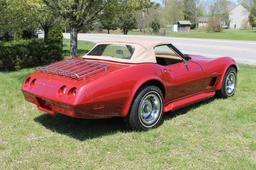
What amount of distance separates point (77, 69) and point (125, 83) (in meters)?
0.76

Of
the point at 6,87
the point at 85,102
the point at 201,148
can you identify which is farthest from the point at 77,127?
the point at 6,87

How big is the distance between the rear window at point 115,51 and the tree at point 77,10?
3.54 metres

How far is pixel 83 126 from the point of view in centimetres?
532

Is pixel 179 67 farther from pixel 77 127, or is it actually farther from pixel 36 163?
pixel 36 163

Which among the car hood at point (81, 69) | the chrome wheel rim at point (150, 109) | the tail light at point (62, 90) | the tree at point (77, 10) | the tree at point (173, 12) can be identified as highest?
the tree at point (173, 12)

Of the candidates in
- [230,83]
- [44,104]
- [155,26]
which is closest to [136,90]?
[44,104]

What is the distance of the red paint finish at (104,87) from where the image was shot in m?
4.45

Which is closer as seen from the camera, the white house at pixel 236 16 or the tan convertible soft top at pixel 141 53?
the tan convertible soft top at pixel 141 53

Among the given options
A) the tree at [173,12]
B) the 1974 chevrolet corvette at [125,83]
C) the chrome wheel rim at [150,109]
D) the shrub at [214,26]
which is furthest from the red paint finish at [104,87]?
the tree at [173,12]

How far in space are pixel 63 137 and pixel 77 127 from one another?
45 cm

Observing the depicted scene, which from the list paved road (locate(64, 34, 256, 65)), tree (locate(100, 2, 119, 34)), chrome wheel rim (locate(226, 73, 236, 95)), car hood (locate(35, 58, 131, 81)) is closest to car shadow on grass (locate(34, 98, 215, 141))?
car hood (locate(35, 58, 131, 81))

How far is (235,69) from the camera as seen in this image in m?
7.09

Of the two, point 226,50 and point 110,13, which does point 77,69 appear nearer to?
point 110,13

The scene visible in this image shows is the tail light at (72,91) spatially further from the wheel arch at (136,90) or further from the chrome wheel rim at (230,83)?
the chrome wheel rim at (230,83)
